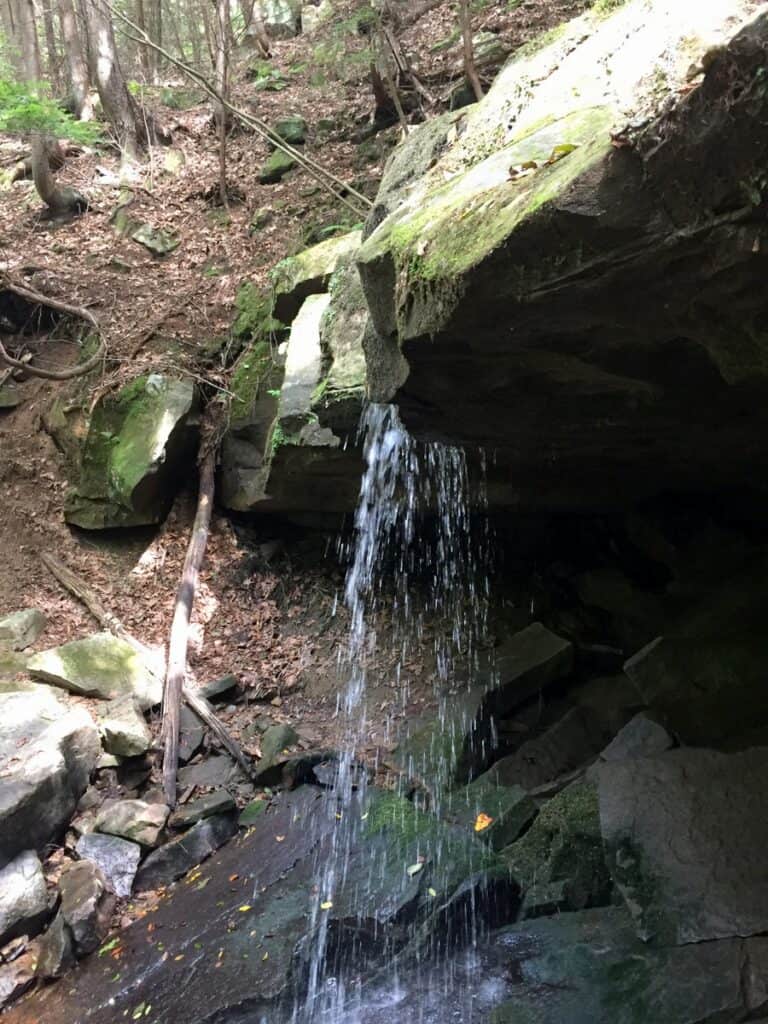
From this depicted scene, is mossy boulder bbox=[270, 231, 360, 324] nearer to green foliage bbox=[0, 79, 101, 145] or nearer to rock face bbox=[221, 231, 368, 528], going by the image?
rock face bbox=[221, 231, 368, 528]

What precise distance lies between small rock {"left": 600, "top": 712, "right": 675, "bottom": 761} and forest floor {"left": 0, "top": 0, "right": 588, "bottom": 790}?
2.36m

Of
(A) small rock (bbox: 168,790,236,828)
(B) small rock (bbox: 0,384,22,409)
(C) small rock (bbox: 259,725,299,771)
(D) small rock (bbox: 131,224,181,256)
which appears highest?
(D) small rock (bbox: 131,224,181,256)

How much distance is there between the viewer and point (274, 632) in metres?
7.95

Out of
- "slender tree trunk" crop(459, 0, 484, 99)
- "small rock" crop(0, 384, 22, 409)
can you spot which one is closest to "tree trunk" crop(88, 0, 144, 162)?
"small rock" crop(0, 384, 22, 409)

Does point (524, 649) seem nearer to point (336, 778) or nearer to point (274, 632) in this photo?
point (336, 778)

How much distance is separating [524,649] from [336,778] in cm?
209

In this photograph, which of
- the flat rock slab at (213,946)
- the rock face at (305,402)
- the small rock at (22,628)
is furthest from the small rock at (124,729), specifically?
the rock face at (305,402)

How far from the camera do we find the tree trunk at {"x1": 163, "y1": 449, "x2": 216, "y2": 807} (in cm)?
625

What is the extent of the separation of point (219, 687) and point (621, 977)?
4.66 metres

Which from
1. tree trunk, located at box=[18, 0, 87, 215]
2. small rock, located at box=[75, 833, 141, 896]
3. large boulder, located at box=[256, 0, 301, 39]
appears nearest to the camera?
small rock, located at box=[75, 833, 141, 896]

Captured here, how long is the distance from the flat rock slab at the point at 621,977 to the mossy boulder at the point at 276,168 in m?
11.8

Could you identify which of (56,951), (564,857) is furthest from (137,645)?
(564,857)

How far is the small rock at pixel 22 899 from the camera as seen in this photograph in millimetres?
4707

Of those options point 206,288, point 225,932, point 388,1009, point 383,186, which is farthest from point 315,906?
point 206,288
